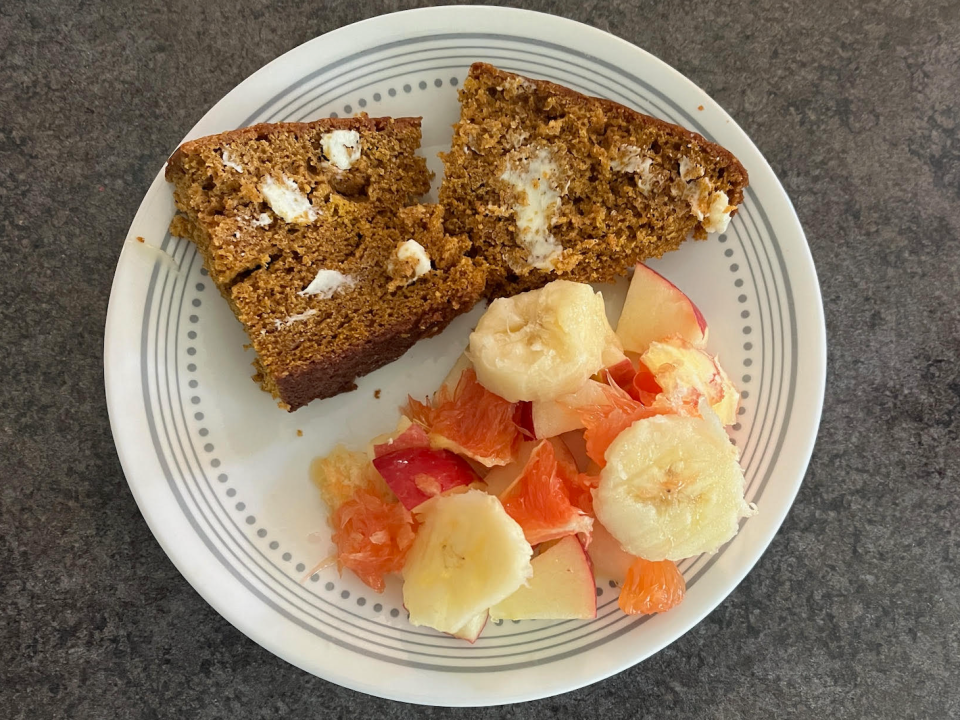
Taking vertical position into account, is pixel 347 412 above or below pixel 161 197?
below

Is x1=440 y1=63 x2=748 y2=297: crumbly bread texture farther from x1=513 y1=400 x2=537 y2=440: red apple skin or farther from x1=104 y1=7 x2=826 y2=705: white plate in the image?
x1=513 y1=400 x2=537 y2=440: red apple skin

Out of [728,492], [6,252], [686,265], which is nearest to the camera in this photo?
[728,492]

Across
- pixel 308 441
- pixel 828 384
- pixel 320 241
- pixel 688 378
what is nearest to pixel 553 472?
pixel 688 378

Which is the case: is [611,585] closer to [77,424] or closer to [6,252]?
[77,424]

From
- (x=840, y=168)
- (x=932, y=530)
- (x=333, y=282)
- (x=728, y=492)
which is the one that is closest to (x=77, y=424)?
(x=333, y=282)

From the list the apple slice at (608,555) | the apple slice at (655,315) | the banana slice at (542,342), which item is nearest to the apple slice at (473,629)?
the apple slice at (608,555)

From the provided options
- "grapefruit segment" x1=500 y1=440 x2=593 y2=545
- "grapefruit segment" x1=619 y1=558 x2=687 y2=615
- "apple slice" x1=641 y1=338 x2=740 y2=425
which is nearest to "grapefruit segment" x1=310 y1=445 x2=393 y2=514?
"grapefruit segment" x1=500 y1=440 x2=593 y2=545

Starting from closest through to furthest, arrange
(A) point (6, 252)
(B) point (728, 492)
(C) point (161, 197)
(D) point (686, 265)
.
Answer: (B) point (728, 492)
(C) point (161, 197)
(D) point (686, 265)
(A) point (6, 252)

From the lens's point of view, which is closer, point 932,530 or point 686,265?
point 686,265

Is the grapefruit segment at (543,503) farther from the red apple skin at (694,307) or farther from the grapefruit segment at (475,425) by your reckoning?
the red apple skin at (694,307)
